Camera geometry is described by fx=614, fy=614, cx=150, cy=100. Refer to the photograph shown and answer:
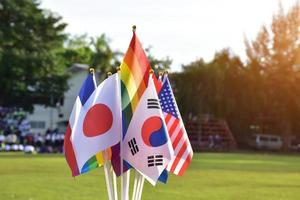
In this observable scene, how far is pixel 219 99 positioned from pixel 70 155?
4616 cm

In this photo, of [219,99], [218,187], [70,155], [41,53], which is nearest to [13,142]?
[41,53]

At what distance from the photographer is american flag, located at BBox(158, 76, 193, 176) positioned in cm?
640

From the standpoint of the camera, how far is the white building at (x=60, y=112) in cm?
6194

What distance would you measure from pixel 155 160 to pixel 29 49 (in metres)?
43.2

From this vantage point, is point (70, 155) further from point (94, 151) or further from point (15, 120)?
point (15, 120)

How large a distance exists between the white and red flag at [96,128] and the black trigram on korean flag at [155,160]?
13.7 inches

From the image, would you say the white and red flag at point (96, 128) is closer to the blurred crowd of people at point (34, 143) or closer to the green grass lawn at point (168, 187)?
the green grass lawn at point (168, 187)

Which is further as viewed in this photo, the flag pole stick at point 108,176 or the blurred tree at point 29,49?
the blurred tree at point 29,49

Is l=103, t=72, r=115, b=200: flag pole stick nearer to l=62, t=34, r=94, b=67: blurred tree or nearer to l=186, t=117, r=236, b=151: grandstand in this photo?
l=186, t=117, r=236, b=151: grandstand

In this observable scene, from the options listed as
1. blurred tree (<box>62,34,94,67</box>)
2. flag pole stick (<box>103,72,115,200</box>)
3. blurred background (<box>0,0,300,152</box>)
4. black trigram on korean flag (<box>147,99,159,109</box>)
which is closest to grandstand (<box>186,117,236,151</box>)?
blurred background (<box>0,0,300,152</box>)

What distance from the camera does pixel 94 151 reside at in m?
5.59

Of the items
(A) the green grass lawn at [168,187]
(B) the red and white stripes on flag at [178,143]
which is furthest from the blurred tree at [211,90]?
(B) the red and white stripes on flag at [178,143]

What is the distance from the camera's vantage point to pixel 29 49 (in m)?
47.5

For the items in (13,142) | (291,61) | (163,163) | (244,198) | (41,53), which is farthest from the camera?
(291,61)
